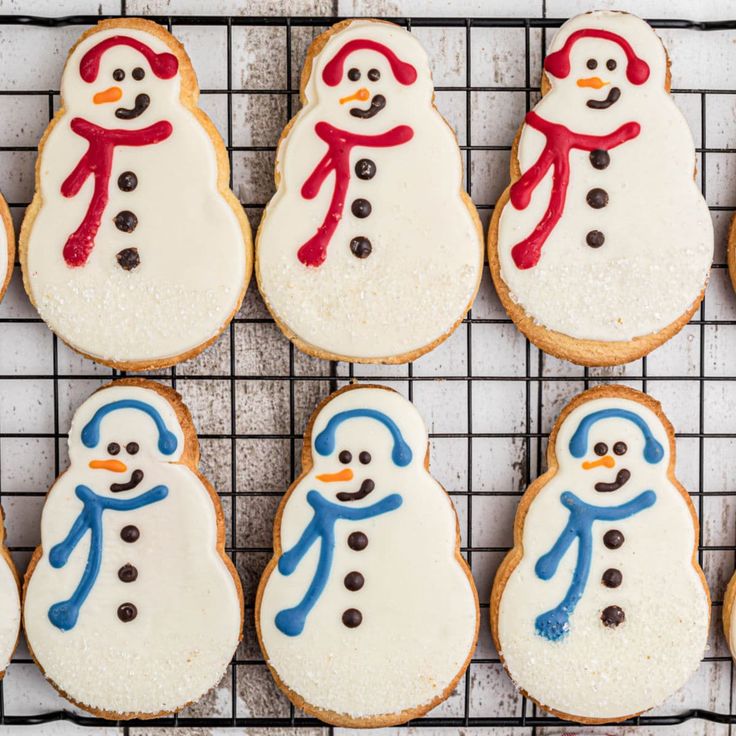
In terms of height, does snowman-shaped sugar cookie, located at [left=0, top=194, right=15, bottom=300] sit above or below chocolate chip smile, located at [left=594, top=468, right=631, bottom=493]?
above

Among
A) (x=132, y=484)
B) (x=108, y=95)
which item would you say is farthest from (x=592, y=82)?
(x=132, y=484)

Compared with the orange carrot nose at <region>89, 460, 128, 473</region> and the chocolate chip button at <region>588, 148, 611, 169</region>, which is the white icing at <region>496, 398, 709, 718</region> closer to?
the chocolate chip button at <region>588, 148, 611, 169</region>

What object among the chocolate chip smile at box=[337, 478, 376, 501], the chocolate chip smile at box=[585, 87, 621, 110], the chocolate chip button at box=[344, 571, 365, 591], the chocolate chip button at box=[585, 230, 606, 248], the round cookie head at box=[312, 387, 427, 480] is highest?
the chocolate chip smile at box=[585, 87, 621, 110]

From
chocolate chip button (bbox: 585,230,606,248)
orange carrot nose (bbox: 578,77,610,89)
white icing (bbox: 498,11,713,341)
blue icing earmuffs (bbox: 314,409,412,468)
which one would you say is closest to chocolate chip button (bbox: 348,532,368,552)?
blue icing earmuffs (bbox: 314,409,412,468)

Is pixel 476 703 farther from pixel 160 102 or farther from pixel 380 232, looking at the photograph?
pixel 160 102

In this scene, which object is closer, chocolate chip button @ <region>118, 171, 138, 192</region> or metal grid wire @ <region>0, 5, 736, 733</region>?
chocolate chip button @ <region>118, 171, 138, 192</region>

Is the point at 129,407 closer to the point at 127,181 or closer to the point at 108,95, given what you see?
the point at 127,181

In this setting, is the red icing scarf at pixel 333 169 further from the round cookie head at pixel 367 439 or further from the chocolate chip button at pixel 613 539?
the chocolate chip button at pixel 613 539
